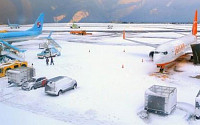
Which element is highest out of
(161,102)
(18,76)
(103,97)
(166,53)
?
(166,53)

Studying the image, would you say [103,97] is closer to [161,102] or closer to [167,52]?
[161,102]

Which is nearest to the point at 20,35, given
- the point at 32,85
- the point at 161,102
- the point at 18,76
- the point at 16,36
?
the point at 16,36

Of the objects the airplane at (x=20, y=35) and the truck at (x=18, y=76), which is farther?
the airplane at (x=20, y=35)

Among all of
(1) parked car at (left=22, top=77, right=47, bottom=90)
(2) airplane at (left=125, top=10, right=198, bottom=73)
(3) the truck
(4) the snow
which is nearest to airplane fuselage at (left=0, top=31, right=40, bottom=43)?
(4) the snow

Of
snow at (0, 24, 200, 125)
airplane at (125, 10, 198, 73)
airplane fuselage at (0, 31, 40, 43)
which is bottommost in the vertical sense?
snow at (0, 24, 200, 125)

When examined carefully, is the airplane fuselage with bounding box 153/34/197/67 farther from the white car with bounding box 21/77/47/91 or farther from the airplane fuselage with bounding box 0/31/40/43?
the airplane fuselage with bounding box 0/31/40/43

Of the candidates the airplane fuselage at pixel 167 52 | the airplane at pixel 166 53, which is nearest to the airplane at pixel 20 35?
the airplane at pixel 166 53

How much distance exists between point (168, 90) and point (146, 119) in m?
4.08

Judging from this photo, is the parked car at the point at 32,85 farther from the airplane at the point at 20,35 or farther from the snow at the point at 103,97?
the airplane at the point at 20,35

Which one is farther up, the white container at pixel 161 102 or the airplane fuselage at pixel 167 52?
the airplane fuselage at pixel 167 52

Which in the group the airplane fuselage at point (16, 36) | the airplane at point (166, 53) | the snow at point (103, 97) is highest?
the airplane fuselage at point (16, 36)

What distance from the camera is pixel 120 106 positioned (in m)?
20.5

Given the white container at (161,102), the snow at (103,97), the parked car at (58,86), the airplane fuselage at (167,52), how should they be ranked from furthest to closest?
the airplane fuselage at (167,52), the parked car at (58,86), the white container at (161,102), the snow at (103,97)

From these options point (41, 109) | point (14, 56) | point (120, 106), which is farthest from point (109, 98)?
point (14, 56)
